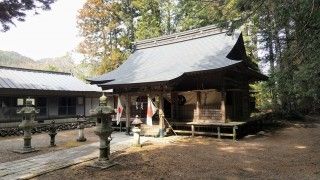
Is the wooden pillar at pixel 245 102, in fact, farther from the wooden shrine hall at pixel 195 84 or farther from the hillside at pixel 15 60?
the hillside at pixel 15 60

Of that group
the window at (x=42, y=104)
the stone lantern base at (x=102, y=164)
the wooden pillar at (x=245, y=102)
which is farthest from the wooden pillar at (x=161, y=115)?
the window at (x=42, y=104)

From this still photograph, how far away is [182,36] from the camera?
26000mm

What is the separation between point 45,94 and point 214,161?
61.0 ft

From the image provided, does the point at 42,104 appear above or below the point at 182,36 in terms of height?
below

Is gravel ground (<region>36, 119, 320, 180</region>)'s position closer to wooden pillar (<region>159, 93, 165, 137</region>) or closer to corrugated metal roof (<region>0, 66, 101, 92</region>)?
wooden pillar (<region>159, 93, 165, 137</region>)

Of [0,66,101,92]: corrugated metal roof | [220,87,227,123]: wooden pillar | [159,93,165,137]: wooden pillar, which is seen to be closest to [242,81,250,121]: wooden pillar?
[220,87,227,123]: wooden pillar

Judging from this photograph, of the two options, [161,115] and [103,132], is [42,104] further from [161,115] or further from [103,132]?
[103,132]

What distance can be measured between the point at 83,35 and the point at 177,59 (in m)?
17.5

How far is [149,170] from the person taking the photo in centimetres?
1079

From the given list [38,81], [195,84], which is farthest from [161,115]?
[38,81]

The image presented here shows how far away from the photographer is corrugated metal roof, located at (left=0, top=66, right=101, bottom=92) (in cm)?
2514

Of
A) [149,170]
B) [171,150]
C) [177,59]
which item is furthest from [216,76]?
[149,170]

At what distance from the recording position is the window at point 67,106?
28966 millimetres

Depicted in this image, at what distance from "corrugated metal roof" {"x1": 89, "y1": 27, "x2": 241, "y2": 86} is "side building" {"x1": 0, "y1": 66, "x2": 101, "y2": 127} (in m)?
5.72
